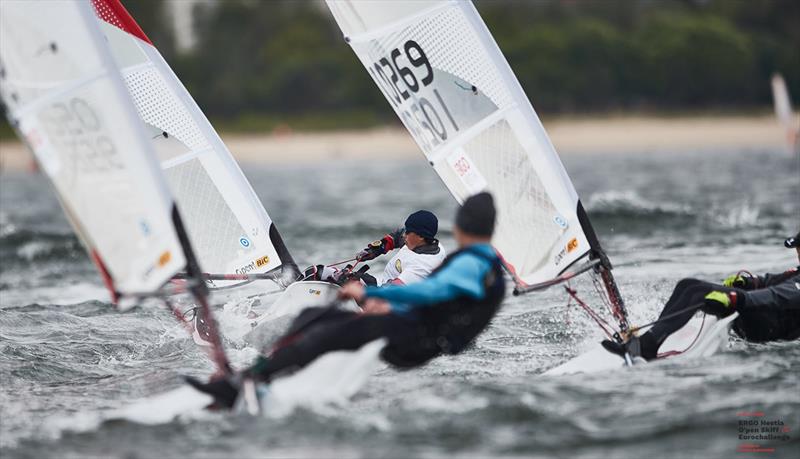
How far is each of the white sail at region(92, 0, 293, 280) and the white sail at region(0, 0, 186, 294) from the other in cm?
197

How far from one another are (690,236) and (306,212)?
7.99m

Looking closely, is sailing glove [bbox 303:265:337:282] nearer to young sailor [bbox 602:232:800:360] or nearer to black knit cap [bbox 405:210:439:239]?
black knit cap [bbox 405:210:439:239]

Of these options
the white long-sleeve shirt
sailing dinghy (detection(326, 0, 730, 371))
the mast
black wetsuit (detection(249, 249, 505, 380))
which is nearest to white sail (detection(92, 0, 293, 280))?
the white long-sleeve shirt

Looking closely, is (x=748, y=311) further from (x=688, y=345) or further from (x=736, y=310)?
(x=688, y=345)

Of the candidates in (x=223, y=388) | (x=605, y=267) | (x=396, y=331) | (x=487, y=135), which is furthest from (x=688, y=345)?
(x=223, y=388)

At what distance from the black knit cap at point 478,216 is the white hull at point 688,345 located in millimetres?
1202

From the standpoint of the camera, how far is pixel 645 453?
173 inches

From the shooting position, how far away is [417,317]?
5035 mm

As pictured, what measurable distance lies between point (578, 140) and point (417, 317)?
32752 millimetres

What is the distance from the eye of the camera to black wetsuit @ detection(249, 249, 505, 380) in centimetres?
495

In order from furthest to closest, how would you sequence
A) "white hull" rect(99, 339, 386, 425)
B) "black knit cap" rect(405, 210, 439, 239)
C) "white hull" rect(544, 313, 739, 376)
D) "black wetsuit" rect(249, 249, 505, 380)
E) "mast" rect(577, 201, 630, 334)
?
"black knit cap" rect(405, 210, 439, 239) → "mast" rect(577, 201, 630, 334) → "white hull" rect(544, 313, 739, 376) → "black wetsuit" rect(249, 249, 505, 380) → "white hull" rect(99, 339, 386, 425)

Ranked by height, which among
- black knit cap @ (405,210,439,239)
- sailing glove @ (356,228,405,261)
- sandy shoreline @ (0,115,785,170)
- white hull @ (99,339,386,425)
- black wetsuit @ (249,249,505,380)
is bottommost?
white hull @ (99,339,386,425)

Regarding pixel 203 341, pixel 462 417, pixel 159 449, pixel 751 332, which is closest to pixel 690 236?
pixel 751 332

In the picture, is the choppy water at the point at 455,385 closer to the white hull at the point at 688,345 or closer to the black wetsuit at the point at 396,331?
the white hull at the point at 688,345
